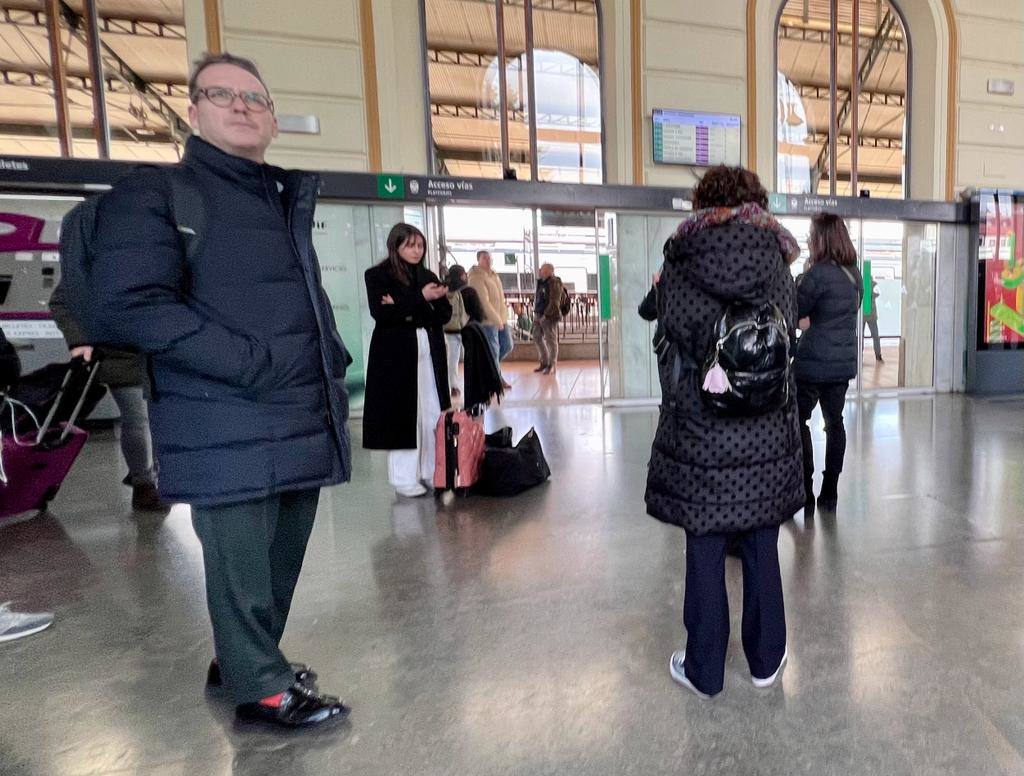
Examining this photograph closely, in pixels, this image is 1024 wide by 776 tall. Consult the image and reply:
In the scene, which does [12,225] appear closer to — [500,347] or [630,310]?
[500,347]

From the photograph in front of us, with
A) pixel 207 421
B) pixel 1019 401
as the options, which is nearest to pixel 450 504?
pixel 207 421

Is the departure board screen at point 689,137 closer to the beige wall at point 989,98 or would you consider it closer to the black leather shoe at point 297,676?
the beige wall at point 989,98

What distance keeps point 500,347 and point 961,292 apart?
6.16m

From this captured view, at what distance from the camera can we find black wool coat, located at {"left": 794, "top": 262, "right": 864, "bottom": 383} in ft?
11.4

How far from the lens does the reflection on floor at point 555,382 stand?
8250 mm

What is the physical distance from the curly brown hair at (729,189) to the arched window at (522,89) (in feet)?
20.0

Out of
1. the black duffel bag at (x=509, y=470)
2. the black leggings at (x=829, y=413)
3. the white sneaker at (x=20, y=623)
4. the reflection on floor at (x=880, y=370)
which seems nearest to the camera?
the white sneaker at (x=20, y=623)

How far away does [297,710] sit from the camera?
1.88m

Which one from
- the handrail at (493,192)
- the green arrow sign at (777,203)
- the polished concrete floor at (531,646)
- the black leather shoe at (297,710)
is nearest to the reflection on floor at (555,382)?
the handrail at (493,192)

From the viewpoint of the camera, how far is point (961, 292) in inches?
339

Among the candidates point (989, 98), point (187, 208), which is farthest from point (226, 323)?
point (989, 98)

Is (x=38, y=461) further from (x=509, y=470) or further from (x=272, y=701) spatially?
(x=272, y=701)

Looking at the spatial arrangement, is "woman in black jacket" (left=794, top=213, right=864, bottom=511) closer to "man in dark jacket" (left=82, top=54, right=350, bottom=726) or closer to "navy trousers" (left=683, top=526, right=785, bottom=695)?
"navy trousers" (left=683, top=526, right=785, bottom=695)

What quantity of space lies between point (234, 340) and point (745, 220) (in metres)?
1.40
